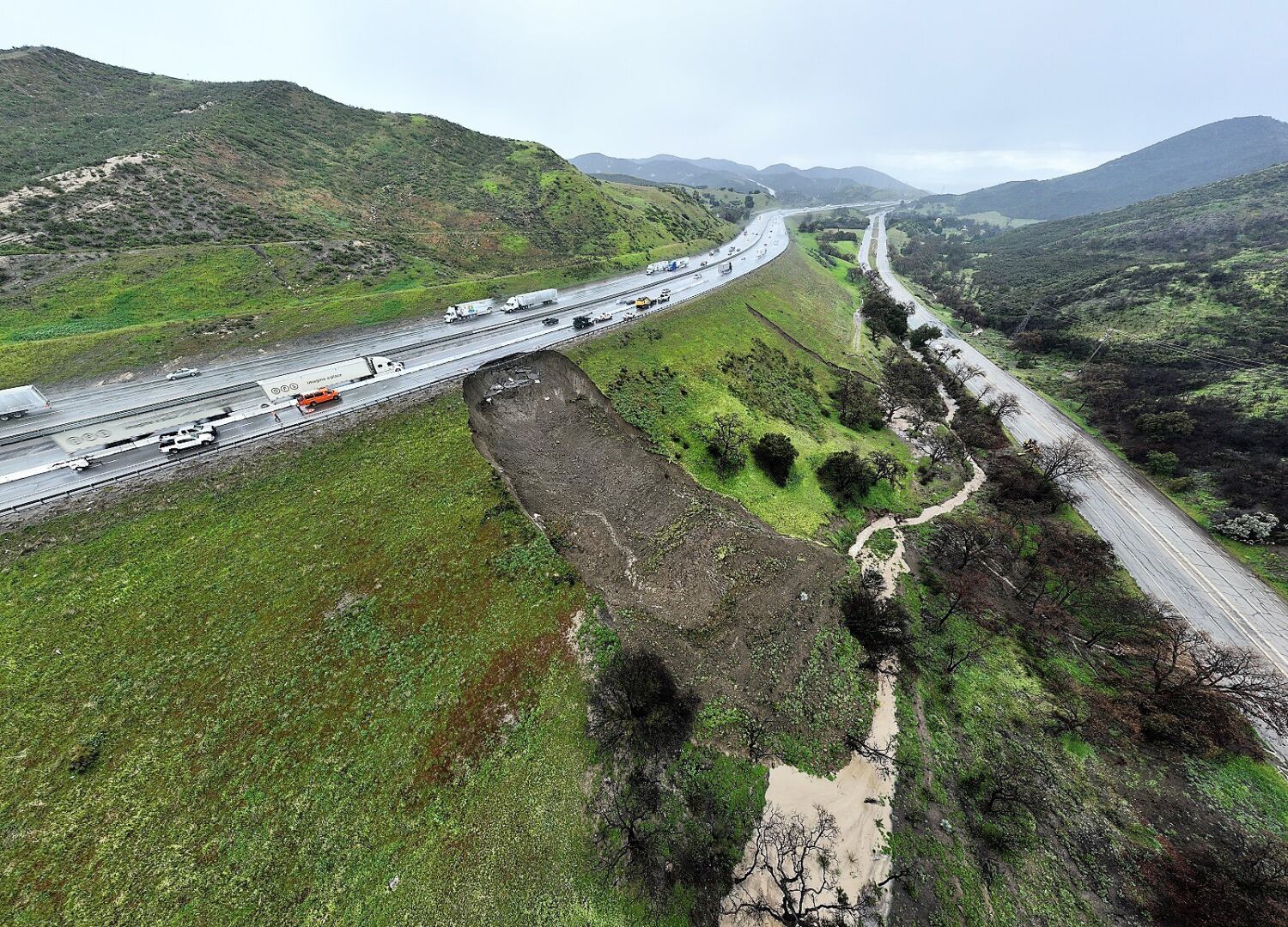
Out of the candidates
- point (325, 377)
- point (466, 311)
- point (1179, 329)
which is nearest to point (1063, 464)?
point (1179, 329)

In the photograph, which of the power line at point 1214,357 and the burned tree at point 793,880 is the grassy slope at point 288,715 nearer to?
the burned tree at point 793,880

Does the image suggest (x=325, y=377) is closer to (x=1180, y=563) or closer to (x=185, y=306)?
(x=185, y=306)

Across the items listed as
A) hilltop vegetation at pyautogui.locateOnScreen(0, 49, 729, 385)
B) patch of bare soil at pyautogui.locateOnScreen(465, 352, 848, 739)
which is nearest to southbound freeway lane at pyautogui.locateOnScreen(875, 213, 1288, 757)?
patch of bare soil at pyautogui.locateOnScreen(465, 352, 848, 739)

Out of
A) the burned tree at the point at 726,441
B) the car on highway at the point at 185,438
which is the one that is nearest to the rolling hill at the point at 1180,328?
the burned tree at the point at 726,441

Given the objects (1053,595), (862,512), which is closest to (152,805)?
(862,512)

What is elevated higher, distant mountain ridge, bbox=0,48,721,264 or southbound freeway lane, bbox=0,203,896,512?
distant mountain ridge, bbox=0,48,721,264

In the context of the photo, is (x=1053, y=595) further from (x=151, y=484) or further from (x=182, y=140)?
→ (x=182, y=140)

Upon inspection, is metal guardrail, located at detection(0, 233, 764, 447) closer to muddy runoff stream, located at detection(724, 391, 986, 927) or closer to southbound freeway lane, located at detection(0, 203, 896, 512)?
southbound freeway lane, located at detection(0, 203, 896, 512)
